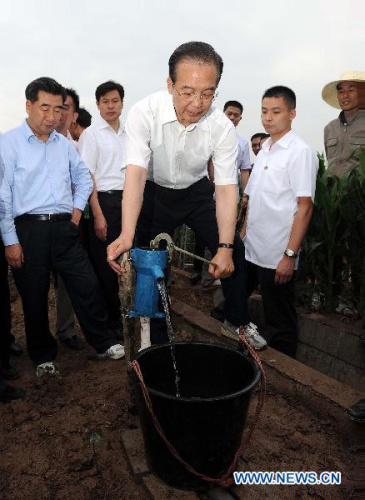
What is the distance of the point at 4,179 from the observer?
3035 millimetres

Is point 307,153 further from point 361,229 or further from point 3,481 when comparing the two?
point 3,481

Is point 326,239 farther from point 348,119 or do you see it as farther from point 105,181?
point 105,181

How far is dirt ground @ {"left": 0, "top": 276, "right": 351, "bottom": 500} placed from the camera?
2.12m

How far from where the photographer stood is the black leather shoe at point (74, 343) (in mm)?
3910

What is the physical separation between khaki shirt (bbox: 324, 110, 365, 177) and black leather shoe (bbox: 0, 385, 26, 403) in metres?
3.78

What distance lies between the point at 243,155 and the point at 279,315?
2.93 metres

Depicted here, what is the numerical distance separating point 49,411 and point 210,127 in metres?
2.12

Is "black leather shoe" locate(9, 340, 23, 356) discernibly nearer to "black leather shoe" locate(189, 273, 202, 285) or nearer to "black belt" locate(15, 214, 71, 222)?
"black belt" locate(15, 214, 71, 222)

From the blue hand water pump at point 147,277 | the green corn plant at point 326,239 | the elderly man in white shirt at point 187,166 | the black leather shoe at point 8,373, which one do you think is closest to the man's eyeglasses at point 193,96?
Answer: the elderly man in white shirt at point 187,166

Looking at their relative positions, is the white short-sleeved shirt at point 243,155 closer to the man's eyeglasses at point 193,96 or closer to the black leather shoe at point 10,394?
the man's eyeglasses at point 193,96

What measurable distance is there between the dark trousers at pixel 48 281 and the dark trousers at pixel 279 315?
136 cm

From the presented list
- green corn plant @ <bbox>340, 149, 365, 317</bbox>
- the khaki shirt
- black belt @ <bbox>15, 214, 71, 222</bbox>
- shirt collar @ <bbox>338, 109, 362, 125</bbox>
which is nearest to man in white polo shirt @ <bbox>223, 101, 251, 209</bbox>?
the khaki shirt

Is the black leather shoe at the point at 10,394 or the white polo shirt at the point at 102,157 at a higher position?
the white polo shirt at the point at 102,157

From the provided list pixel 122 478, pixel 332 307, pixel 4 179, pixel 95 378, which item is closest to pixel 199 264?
pixel 332 307
